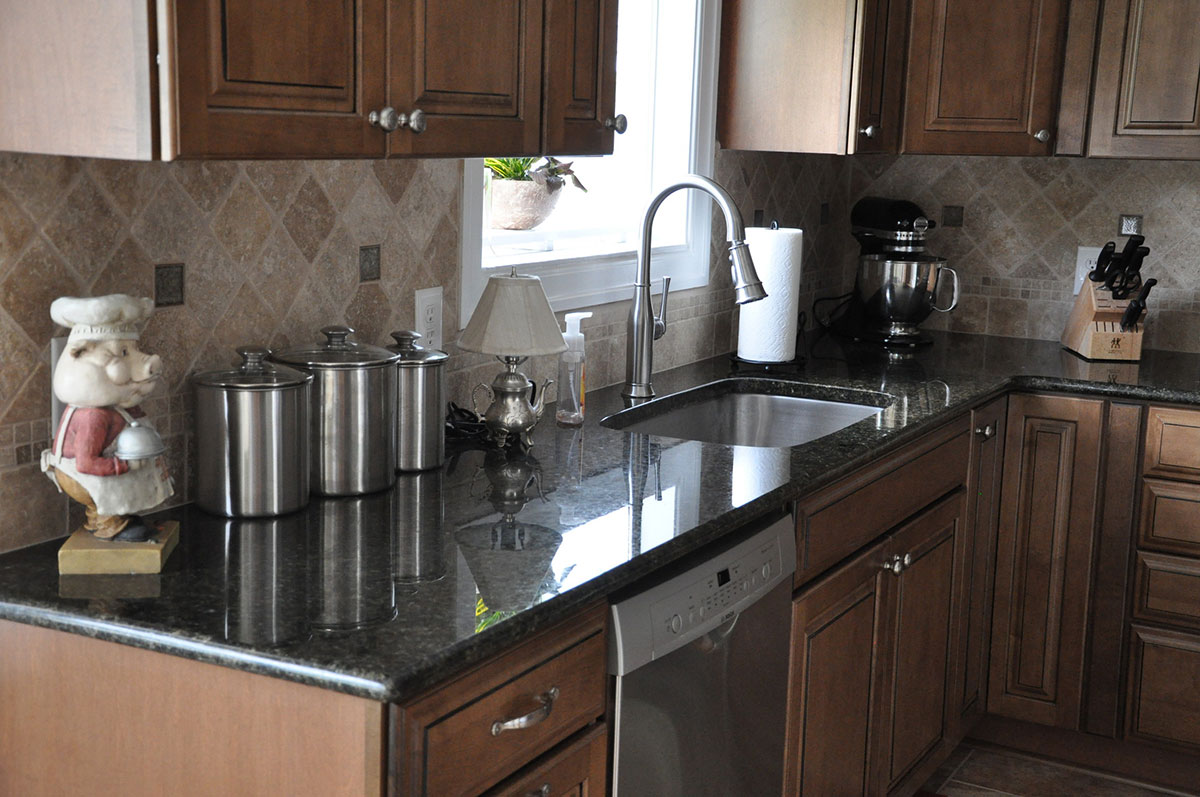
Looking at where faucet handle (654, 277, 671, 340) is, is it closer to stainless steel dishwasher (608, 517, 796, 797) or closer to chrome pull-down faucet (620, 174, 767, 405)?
chrome pull-down faucet (620, 174, 767, 405)

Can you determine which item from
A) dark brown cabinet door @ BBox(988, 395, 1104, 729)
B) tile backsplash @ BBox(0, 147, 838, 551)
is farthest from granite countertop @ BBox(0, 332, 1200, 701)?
dark brown cabinet door @ BBox(988, 395, 1104, 729)

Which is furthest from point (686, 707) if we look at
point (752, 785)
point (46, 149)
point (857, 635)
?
point (46, 149)

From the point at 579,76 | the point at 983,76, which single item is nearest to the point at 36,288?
the point at 579,76

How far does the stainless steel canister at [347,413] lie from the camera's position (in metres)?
1.77

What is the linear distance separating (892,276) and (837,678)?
147cm

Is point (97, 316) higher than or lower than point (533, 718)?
higher

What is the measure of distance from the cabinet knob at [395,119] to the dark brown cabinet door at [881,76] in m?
1.66

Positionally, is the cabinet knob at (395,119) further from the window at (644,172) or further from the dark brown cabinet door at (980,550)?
the dark brown cabinet door at (980,550)

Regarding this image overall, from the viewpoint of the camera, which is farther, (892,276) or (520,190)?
(892,276)

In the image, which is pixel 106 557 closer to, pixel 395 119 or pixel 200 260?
pixel 200 260

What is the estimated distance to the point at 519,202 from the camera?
8.21 ft

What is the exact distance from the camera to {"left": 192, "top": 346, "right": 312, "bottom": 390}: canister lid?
5.30 ft

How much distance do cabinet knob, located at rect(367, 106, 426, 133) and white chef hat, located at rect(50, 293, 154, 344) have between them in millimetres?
353

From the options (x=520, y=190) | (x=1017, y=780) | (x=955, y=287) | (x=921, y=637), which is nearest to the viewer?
(x=520, y=190)
